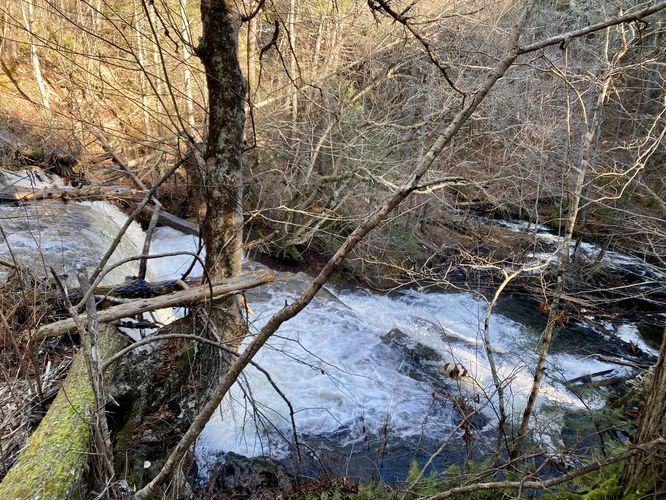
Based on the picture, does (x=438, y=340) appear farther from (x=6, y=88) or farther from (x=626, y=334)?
(x=6, y=88)

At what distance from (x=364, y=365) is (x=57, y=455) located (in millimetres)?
4876

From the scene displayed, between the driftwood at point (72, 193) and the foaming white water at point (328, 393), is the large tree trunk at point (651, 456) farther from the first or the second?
the driftwood at point (72, 193)

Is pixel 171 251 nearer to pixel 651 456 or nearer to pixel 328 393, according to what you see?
pixel 328 393

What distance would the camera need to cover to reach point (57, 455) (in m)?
2.58

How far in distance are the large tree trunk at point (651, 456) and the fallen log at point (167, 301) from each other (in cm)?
296

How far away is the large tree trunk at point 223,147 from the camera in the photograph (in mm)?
3219

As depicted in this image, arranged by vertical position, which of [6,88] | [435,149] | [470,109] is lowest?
[435,149]

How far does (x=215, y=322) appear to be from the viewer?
155 inches

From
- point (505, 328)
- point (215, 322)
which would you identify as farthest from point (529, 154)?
point (215, 322)

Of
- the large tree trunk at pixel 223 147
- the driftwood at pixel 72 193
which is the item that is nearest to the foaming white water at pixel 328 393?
the large tree trunk at pixel 223 147

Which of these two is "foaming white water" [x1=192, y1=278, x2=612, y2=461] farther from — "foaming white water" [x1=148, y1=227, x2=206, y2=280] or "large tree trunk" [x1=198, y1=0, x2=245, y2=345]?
"foaming white water" [x1=148, y1=227, x2=206, y2=280]

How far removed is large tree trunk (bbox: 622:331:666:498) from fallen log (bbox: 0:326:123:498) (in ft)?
8.79

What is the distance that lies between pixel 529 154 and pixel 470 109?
947 centimetres

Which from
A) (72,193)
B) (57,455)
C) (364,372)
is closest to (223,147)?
(57,455)
